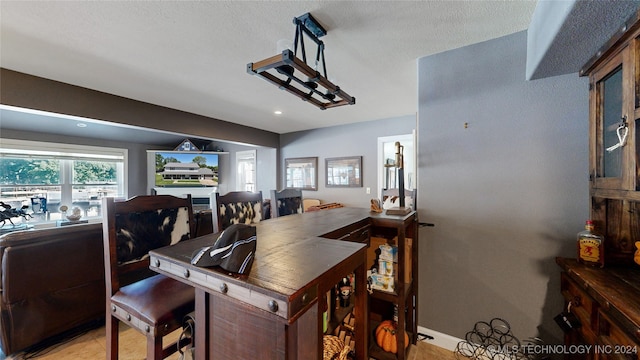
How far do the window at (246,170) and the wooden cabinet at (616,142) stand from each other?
5.47 m

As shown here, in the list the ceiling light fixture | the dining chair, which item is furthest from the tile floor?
the ceiling light fixture

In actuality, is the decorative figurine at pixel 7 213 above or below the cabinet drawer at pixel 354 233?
below

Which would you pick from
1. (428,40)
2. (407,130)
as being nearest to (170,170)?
(407,130)

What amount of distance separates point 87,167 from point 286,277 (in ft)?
22.4

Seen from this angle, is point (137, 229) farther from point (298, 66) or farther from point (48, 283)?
point (298, 66)

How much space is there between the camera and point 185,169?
611cm

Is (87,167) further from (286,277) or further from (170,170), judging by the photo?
(286,277)

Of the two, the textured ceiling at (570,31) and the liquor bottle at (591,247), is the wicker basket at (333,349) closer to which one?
the liquor bottle at (591,247)

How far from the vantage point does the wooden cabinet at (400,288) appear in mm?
1492

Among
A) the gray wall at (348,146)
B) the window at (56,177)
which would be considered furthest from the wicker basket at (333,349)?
the window at (56,177)

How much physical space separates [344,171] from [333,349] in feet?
11.4

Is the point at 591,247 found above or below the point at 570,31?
below

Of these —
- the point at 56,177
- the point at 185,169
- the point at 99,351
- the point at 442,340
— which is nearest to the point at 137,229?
the point at 99,351

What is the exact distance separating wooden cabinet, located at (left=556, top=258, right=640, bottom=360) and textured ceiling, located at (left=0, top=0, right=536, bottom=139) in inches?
58.3
